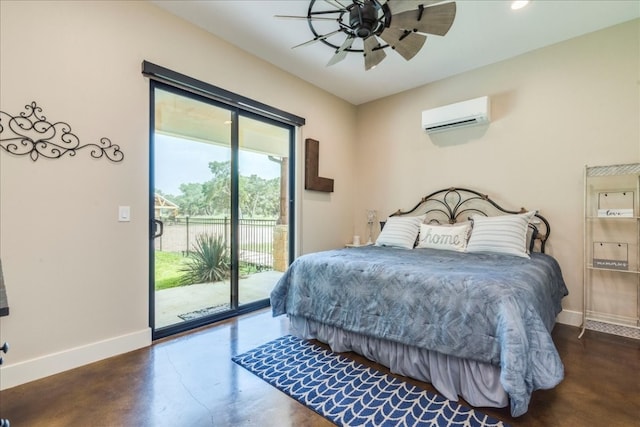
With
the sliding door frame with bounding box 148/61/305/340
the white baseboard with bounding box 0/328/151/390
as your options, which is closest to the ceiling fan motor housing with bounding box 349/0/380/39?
the sliding door frame with bounding box 148/61/305/340

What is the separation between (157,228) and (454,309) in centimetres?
241

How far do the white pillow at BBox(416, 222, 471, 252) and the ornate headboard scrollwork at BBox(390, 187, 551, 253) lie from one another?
44 cm

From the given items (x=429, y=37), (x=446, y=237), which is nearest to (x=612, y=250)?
(x=446, y=237)

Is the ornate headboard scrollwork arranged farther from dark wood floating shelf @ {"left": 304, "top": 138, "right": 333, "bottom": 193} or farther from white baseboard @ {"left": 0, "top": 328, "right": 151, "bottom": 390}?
white baseboard @ {"left": 0, "top": 328, "right": 151, "bottom": 390}

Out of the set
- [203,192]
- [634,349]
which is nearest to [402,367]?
[634,349]

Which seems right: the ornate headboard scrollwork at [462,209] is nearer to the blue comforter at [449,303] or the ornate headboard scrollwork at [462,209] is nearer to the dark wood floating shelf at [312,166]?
the blue comforter at [449,303]

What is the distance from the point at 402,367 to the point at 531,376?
74 cm

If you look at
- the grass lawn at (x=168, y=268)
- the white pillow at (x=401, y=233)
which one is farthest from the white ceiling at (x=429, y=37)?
the grass lawn at (x=168, y=268)

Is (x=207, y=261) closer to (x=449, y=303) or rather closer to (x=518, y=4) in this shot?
(x=449, y=303)

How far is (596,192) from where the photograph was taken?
284cm

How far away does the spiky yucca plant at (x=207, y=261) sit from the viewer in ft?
9.73

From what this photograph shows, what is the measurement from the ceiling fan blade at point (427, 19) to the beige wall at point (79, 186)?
1.89 meters

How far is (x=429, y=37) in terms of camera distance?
291 centimetres

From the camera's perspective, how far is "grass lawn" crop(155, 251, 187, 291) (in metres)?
2.68
